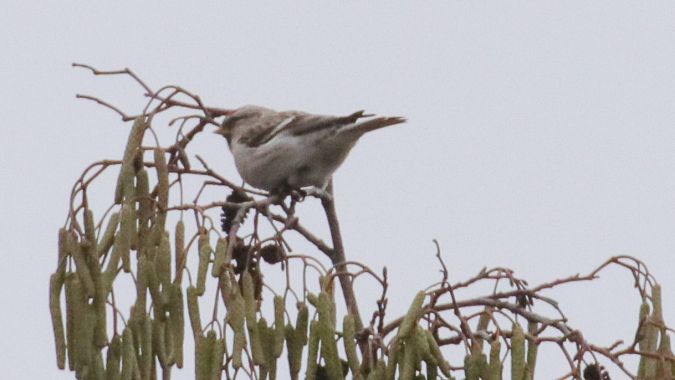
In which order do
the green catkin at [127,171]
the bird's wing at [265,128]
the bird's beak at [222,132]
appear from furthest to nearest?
the bird's beak at [222,132], the bird's wing at [265,128], the green catkin at [127,171]

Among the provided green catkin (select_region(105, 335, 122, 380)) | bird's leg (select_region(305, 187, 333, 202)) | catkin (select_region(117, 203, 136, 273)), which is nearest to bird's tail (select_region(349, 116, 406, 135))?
bird's leg (select_region(305, 187, 333, 202))

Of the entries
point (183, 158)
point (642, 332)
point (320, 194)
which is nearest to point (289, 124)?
point (320, 194)

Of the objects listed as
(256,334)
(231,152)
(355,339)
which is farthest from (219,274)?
(231,152)

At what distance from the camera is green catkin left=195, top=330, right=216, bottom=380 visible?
330 cm

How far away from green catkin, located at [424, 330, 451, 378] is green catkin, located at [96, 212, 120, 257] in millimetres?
923

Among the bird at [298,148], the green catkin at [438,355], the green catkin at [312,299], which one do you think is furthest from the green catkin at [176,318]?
the bird at [298,148]

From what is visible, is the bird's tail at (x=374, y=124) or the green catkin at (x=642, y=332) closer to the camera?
the green catkin at (x=642, y=332)

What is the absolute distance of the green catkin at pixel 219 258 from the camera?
11.2ft

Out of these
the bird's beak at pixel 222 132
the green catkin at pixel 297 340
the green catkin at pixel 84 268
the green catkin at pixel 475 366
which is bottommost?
the green catkin at pixel 475 366

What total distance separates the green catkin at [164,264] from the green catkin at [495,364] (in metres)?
0.85

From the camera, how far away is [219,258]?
3.42 meters

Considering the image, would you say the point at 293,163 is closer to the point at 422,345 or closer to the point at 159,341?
the point at 159,341

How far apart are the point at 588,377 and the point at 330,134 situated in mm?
2558

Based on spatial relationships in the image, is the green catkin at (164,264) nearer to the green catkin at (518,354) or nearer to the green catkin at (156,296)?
the green catkin at (156,296)
